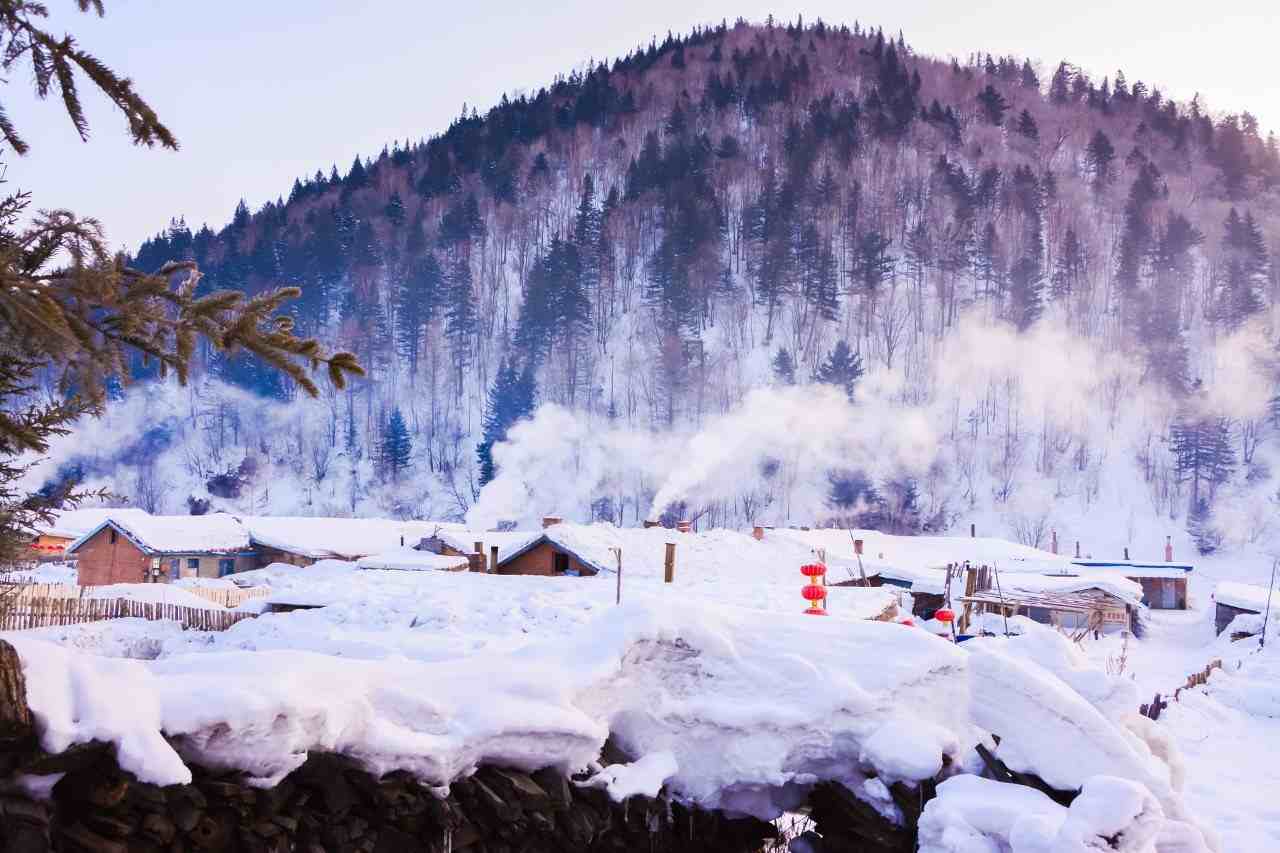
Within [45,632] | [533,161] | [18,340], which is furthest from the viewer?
[533,161]

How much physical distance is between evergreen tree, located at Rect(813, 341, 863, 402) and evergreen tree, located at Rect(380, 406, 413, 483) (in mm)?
44352

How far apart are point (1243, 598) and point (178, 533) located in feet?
170

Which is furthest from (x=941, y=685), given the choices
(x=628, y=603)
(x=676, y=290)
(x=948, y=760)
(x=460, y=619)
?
(x=676, y=290)

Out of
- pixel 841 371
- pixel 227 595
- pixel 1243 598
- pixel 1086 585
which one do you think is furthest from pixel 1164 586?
pixel 227 595

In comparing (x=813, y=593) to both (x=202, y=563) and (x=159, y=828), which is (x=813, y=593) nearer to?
(x=159, y=828)

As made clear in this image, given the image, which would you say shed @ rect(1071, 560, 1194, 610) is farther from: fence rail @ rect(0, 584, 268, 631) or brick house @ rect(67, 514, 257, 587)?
fence rail @ rect(0, 584, 268, 631)

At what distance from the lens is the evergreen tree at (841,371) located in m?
106

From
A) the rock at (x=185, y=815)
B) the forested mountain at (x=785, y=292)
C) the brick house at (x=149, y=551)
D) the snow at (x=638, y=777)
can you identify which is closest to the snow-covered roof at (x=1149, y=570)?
the forested mountain at (x=785, y=292)

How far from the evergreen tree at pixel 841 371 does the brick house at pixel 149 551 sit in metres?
68.2

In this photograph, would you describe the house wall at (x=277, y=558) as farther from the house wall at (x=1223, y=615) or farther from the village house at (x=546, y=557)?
the house wall at (x=1223, y=615)

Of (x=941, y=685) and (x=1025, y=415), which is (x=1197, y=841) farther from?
(x=1025, y=415)

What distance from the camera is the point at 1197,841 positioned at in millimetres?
7543

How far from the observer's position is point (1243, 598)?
4684cm

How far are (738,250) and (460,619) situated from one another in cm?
11358
